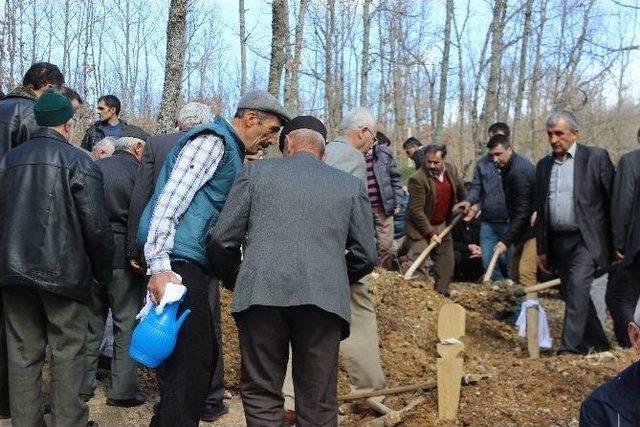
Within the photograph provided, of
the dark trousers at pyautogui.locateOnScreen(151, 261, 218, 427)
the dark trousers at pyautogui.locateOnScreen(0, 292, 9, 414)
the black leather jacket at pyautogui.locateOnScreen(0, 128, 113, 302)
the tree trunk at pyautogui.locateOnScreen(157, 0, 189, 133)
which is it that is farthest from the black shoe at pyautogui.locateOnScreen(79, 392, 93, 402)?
the tree trunk at pyautogui.locateOnScreen(157, 0, 189, 133)

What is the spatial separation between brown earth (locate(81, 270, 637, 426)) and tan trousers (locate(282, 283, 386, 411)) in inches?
9.7

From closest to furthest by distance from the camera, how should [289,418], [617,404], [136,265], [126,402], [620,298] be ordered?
[617,404] → [136,265] → [289,418] → [126,402] → [620,298]

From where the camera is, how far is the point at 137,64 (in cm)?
2819

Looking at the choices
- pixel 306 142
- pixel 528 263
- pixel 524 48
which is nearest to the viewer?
pixel 306 142

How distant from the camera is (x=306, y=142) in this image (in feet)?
12.2

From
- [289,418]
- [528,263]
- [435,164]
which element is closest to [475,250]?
[435,164]

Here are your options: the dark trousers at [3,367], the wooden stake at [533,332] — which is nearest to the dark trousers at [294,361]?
the dark trousers at [3,367]

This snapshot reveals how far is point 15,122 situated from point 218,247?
8.56 feet

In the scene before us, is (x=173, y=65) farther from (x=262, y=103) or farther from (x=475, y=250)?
(x=475, y=250)

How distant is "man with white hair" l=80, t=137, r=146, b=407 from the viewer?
5.20 m

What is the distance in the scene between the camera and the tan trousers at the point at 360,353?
5066 millimetres

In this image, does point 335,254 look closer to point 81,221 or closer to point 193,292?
point 193,292

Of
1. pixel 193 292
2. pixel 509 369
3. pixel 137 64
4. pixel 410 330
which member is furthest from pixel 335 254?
pixel 137 64

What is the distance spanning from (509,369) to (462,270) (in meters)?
5.75
